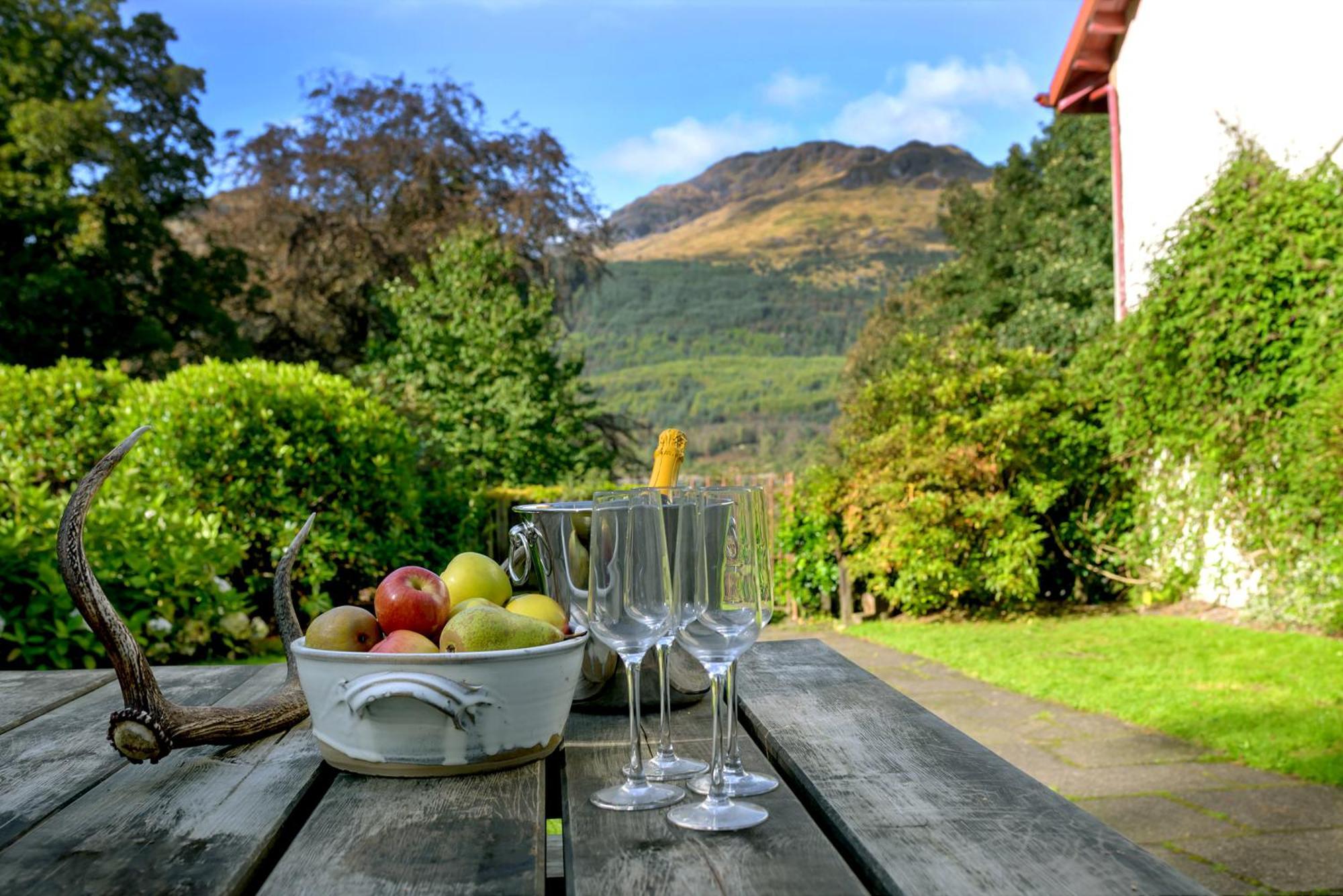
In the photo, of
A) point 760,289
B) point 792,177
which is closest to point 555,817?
point 760,289

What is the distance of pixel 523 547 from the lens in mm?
1628

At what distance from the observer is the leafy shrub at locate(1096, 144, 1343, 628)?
6.36 metres

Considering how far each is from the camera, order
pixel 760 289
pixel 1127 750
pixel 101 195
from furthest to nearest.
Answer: pixel 760 289 < pixel 101 195 < pixel 1127 750

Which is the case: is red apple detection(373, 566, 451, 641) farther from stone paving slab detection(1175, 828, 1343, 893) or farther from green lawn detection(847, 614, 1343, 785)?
green lawn detection(847, 614, 1343, 785)

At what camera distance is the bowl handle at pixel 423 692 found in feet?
4.04

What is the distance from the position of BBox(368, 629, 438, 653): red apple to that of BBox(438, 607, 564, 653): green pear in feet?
0.06

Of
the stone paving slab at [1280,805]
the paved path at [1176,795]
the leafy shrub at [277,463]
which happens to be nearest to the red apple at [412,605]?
the paved path at [1176,795]

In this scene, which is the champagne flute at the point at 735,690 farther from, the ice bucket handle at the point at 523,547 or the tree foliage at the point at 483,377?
the tree foliage at the point at 483,377

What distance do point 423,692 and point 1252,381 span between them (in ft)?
23.2

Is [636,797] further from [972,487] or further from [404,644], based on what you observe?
[972,487]

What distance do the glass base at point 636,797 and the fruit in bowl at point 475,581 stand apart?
417mm

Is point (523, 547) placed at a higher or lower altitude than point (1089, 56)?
lower

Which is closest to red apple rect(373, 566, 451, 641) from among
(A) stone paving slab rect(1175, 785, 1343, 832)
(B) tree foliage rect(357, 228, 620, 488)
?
(A) stone paving slab rect(1175, 785, 1343, 832)

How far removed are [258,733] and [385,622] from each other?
0.91ft
